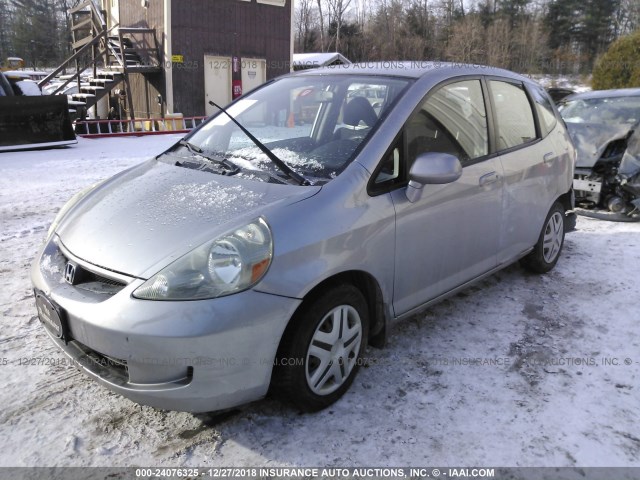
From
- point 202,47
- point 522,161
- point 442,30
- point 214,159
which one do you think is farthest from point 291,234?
point 442,30

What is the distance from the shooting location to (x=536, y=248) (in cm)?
424

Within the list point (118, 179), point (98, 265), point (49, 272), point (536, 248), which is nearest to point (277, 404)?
point (98, 265)

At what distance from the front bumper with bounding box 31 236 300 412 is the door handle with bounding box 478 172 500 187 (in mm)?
1671

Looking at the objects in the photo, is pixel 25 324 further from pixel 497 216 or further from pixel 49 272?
pixel 497 216

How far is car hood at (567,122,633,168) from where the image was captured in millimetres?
6328

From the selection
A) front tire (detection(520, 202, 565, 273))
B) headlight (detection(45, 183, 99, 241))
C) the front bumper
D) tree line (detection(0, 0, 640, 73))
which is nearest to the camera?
the front bumper

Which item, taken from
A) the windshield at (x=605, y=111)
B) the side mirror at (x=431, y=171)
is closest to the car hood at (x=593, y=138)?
the windshield at (x=605, y=111)

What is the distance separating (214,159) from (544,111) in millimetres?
2790

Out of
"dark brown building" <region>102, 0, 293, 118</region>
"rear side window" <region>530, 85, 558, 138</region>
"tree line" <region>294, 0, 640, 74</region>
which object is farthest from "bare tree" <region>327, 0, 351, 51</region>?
"rear side window" <region>530, 85, 558, 138</region>

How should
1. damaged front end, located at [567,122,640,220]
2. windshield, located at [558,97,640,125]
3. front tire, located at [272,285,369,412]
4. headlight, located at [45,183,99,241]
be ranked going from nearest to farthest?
front tire, located at [272,285,369,412] < headlight, located at [45,183,99,241] < damaged front end, located at [567,122,640,220] < windshield, located at [558,97,640,125]

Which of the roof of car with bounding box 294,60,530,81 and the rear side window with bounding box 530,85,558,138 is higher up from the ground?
the roof of car with bounding box 294,60,530,81

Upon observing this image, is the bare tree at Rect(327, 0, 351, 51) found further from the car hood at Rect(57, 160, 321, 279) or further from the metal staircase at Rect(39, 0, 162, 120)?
the car hood at Rect(57, 160, 321, 279)

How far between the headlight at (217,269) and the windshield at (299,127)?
1.77ft

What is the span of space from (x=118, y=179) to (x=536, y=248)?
10.6ft
